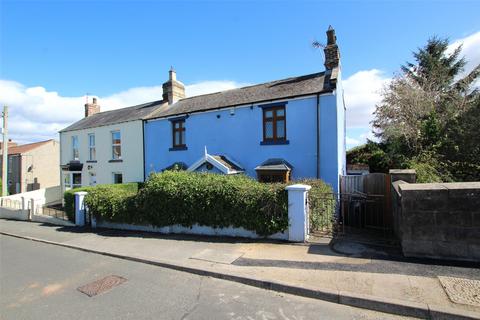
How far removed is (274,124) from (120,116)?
12.5 m

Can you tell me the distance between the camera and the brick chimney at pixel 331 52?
13.2 metres

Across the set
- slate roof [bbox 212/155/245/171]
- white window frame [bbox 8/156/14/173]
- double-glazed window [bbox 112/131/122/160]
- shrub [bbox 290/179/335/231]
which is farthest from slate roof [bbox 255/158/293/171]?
white window frame [bbox 8/156/14/173]

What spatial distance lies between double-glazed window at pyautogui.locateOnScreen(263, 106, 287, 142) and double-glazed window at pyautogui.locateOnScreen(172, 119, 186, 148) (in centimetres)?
503

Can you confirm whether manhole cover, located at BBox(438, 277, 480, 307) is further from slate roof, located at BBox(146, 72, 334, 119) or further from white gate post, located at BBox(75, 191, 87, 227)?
white gate post, located at BBox(75, 191, 87, 227)

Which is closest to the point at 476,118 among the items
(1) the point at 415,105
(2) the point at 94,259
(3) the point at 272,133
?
(1) the point at 415,105

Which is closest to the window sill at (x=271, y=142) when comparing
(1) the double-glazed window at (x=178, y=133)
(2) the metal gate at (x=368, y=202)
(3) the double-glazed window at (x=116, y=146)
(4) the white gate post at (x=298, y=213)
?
(2) the metal gate at (x=368, y=202)

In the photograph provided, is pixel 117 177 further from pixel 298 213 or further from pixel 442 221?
pixel 442 221

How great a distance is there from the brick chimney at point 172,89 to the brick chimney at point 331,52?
10.00 meters

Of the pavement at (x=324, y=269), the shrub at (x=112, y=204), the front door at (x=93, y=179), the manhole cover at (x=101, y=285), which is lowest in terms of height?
the manhole cover at (x=101, y=285)

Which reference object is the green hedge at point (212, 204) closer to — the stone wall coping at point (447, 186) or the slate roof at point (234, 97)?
the stone wall coping at point (447, 186)

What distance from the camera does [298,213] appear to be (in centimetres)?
734

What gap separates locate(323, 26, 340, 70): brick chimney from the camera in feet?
43.5

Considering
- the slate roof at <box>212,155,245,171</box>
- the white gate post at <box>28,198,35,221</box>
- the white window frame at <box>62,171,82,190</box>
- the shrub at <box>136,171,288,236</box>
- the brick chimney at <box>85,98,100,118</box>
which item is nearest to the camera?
the shrub at <box>136,171,288,236</box>

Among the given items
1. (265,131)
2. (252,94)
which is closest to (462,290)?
(265,131)
